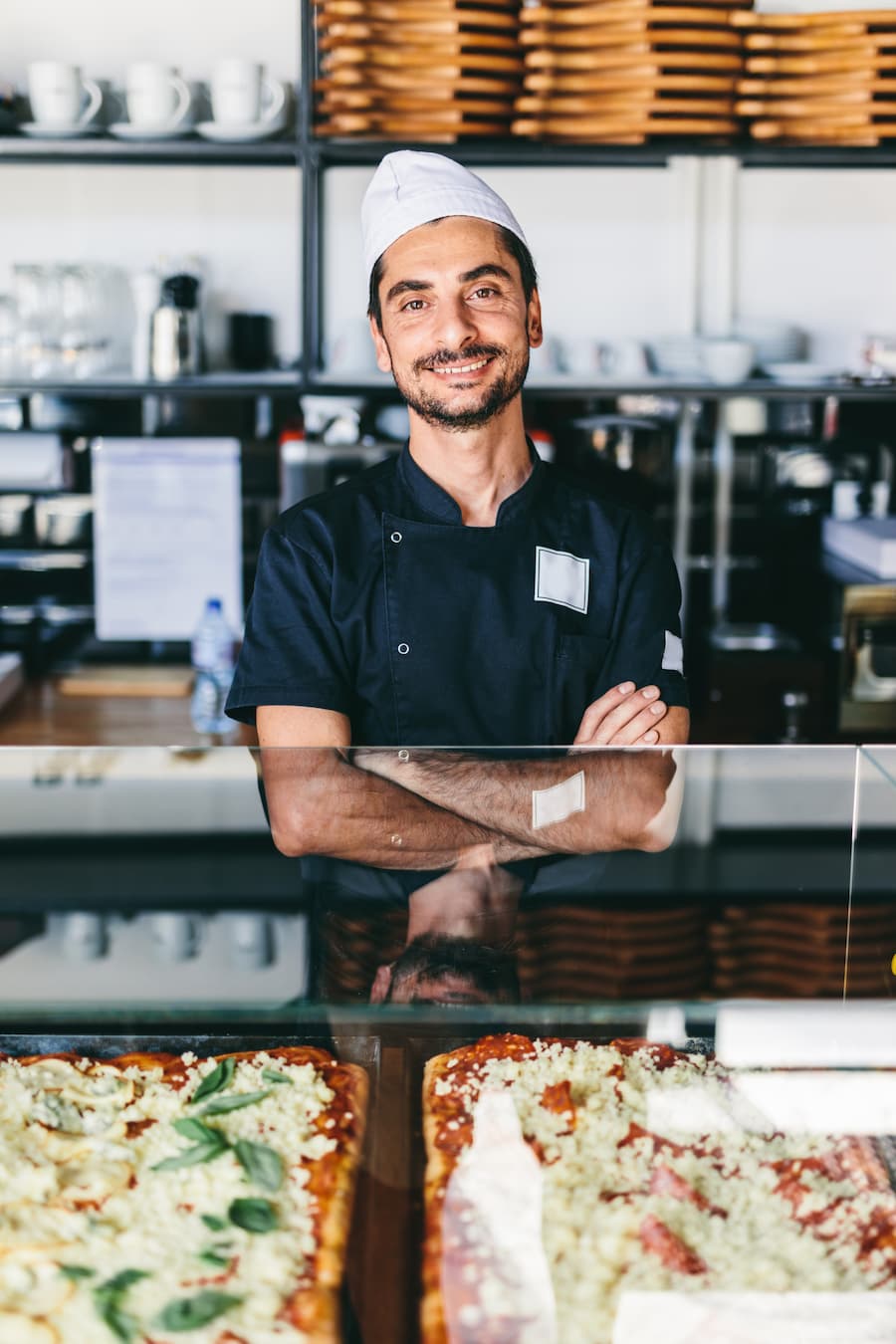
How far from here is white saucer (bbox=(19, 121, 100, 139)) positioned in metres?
3.33

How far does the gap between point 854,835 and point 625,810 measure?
0.23 meters

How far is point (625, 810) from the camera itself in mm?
1360

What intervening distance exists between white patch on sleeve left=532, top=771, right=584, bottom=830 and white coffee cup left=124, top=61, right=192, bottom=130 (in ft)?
8.07

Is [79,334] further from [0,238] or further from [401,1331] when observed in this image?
[401,1331]

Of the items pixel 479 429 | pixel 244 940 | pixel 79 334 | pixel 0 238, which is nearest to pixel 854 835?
pixel 244 940

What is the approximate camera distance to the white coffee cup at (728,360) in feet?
11.3

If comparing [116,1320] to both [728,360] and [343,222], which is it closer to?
[728,360]

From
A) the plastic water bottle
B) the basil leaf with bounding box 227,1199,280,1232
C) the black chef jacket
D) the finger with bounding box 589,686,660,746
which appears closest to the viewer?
the basil leaf with bounding box 227,1199,280,1232

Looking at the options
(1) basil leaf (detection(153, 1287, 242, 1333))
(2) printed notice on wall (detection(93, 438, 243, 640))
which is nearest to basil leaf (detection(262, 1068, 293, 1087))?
(1) basil leaf (detection(153, 1287, 242, 1333))

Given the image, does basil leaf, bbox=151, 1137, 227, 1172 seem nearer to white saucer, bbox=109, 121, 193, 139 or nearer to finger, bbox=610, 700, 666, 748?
finger, bbox=610, 700, 666, 748

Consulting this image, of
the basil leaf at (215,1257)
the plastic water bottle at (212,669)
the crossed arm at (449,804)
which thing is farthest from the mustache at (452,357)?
the plastic water bottle at (212,669)

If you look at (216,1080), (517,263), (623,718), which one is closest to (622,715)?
(623,718)

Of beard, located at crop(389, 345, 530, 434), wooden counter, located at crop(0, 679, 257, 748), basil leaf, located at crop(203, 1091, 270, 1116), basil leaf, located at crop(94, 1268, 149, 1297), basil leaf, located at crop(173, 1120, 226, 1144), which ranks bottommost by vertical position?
wooden counter, located at crop(0, 679, 257, 748)

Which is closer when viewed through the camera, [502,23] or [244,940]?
[244,940]
